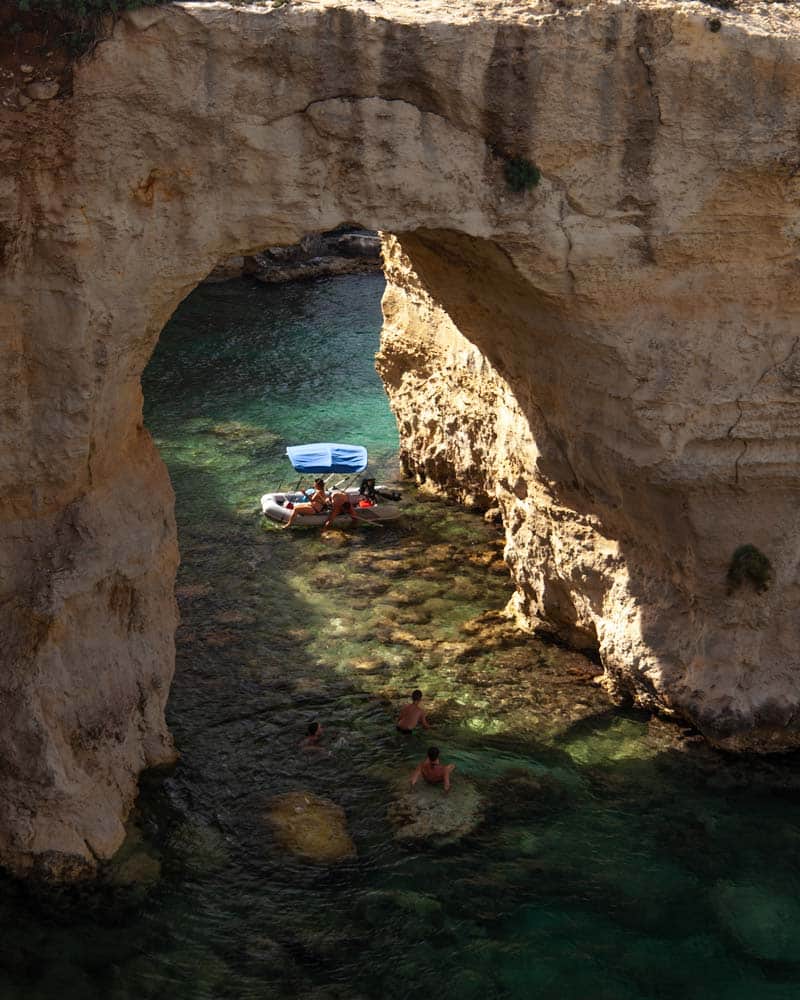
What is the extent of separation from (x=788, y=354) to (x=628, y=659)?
4150mm

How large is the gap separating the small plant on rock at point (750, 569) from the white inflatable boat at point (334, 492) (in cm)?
760

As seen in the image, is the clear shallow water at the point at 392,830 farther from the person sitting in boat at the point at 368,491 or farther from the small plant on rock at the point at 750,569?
the small plant on rock at the point at 750,569

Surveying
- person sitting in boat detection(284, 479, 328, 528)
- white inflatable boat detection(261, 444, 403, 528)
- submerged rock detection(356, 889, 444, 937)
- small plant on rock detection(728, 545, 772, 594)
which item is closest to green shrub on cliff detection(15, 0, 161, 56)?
submerged rock detection(356, 889, 444, 937)

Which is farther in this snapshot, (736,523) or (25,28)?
(736,523)

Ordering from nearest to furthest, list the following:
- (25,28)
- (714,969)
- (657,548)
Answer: (25,28) → (714,969) → (657,548)

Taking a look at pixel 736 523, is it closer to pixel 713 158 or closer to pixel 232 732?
pixel 713 158

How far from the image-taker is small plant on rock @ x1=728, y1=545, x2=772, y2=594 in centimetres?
1458

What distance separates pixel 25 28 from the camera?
→ 11062 mm

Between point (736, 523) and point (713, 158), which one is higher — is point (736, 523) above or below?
below

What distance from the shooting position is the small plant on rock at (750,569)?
47.8 ft

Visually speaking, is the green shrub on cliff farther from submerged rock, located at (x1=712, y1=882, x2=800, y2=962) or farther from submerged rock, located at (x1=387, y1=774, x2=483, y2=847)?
submerged rock, located at (x1=712, y1=882, x2=800, y2=962)

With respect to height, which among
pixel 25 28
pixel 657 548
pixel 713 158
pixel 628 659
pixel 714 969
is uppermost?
pixel 25 28

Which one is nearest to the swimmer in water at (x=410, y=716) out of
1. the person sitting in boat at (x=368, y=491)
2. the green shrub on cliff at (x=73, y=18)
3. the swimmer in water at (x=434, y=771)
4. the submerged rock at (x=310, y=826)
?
the swimmer in water at (x=434, y=771)

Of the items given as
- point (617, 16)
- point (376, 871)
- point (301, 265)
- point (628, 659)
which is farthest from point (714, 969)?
point (301, 265)
